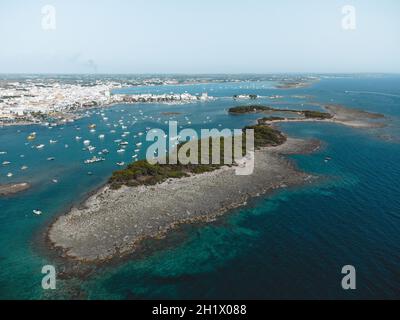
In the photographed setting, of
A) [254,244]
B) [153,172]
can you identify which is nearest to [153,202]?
[153,172]

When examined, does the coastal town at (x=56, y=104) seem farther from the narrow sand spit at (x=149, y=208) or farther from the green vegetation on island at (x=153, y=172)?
the narrow sand spit at (x=149, y=208)

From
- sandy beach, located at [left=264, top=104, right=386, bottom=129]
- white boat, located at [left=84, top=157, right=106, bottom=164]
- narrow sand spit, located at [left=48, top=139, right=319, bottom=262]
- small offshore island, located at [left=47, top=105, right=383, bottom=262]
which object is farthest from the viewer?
sandy beach, located at [left=264, top=104, right=386, bottom=129]

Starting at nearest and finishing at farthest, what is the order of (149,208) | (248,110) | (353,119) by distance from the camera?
(149,208) → (353,119) → (248,110)

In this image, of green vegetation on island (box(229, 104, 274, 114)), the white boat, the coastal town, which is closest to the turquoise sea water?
the white boat

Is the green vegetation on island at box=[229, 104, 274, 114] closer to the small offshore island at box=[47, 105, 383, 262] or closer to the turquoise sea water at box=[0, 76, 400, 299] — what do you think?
the small offshore island at box=[47, 105, 383, 262]

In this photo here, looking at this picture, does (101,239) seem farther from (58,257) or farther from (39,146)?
(39,146)

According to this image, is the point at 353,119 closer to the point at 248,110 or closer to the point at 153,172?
the point at 248,110

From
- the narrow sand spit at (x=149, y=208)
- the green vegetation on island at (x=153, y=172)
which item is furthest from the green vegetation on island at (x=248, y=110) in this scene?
the narrow sand spit at (x=149, y=208)

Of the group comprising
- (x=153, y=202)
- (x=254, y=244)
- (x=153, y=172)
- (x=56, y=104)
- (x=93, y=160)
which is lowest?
(x=254, y=244)
